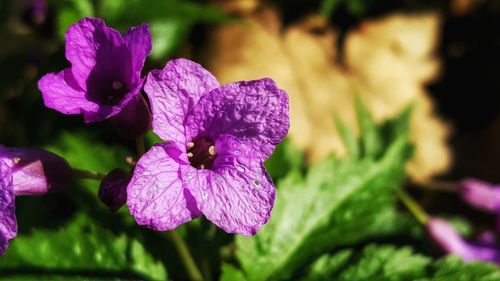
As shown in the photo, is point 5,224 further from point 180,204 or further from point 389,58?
point 389,58

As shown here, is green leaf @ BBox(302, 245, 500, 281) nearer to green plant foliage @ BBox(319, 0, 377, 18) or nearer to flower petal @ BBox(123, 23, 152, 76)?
flower petal @ BBox(123, 23, 152, 76)

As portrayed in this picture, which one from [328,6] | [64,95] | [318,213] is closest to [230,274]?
[318,213]

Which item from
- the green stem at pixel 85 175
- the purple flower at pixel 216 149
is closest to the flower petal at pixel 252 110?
the purple flower at pixel 216 149

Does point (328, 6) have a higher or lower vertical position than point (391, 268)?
higher

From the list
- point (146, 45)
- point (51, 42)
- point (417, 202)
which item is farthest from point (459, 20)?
point (146, 45)

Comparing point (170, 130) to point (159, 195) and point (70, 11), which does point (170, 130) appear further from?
point (70, 11)

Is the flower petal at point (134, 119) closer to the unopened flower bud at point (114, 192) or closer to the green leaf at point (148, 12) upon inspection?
the unopened flower bud at point (114, 192)
